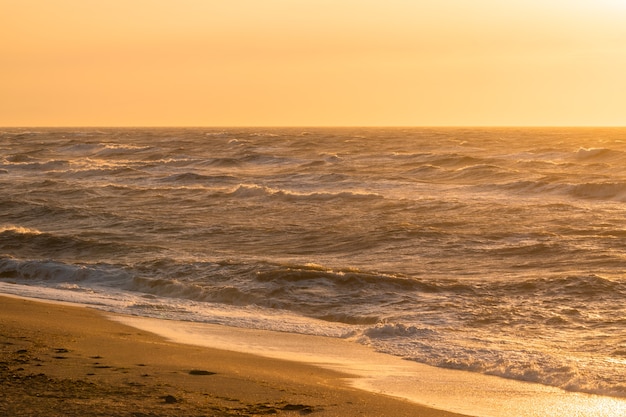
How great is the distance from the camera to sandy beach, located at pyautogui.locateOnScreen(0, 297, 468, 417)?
6945 mm

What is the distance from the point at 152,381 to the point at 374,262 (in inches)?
422

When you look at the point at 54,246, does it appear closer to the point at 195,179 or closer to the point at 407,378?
the point at 407,378

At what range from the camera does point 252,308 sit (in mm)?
14273

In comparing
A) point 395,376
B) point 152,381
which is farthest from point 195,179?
point 152,381

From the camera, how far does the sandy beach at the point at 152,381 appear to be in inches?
273

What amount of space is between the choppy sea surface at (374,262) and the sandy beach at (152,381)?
221 cm

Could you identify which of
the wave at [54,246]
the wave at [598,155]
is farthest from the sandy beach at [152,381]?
the wave at [598,155]

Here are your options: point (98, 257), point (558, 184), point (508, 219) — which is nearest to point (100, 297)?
point (98, 257)

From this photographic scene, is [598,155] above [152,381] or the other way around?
above

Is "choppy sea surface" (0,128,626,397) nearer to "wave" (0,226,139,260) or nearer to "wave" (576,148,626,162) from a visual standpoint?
"wave" (0,226,139,260)

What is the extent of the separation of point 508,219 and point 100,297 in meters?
13.2

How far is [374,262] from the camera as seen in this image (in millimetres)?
18281

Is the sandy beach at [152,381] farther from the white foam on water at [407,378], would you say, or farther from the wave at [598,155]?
the wave at [598,155]

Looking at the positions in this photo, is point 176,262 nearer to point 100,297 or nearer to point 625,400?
point 100,297
